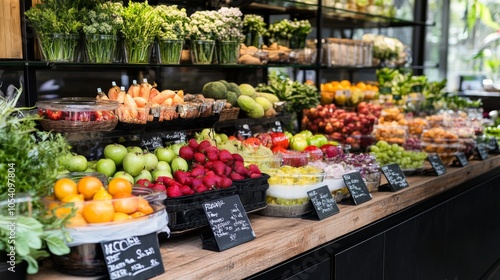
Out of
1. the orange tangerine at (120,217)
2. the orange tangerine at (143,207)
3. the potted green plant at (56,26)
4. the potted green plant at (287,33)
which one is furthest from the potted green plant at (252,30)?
the orange tangerine at (120,217)

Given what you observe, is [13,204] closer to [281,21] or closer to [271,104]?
[271,104]

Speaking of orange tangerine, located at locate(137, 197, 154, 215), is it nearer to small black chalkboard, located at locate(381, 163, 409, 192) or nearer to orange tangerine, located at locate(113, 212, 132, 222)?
orange tangerine, located at locate(113, 212, 132, 222)

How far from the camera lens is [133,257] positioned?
69.3 inches

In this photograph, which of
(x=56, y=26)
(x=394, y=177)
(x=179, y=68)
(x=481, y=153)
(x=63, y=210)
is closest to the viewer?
(x=63, y=210)

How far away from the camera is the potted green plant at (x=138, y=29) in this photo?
2.79 m

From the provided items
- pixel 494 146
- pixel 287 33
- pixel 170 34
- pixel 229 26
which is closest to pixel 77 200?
pixel 170 34

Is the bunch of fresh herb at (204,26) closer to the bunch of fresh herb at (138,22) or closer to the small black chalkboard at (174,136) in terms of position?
the bunch of fresh herb at (138,22)

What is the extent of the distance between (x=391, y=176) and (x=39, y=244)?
2.21 metres

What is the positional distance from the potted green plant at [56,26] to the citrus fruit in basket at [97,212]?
1.09 metres

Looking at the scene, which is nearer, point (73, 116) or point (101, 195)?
point (101, 195)

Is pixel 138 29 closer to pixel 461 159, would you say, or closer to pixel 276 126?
pixel 276 126

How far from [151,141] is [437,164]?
2.00m

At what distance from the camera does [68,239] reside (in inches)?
65.7

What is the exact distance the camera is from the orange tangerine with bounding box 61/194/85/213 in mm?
1757
